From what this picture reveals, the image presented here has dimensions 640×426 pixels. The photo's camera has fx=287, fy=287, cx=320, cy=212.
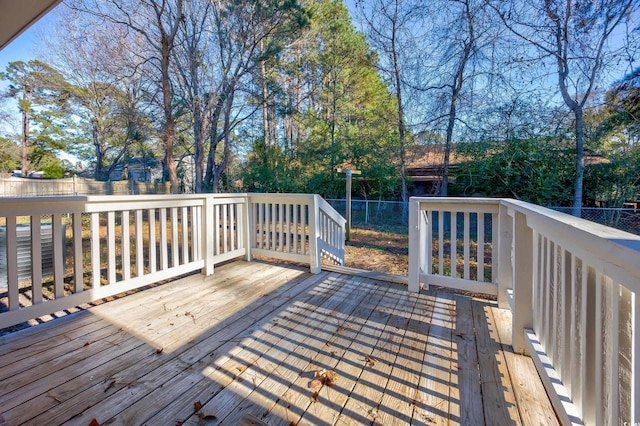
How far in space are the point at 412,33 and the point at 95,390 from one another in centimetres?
908

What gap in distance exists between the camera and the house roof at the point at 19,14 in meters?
1.85

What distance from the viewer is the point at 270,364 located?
5.30ft

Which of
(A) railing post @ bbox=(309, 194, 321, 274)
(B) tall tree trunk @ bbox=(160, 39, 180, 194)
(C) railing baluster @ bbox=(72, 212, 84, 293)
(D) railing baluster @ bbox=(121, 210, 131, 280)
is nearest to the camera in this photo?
(C) railing baluster @ bbox=(72, 212, 84, 293)

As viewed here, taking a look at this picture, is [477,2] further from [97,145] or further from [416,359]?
[97,145]

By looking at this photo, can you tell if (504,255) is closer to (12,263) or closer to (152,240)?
(152,240)

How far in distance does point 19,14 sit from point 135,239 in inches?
70.0

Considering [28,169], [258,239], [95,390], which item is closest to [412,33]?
[258,239]

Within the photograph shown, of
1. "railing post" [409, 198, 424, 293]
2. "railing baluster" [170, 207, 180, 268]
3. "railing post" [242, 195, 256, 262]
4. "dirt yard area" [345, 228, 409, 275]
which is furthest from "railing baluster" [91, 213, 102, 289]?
"dirt yard area" [345, 228, 409, 275]

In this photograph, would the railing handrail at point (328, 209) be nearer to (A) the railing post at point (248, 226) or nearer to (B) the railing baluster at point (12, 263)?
(A) the railing post at point (248, 226)

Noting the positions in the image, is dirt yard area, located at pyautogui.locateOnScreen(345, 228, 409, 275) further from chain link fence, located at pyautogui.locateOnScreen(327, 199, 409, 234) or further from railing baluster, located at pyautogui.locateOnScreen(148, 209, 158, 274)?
railing baluster, located at pyautogui.locateOnScreen(148, 209, 158, 274)

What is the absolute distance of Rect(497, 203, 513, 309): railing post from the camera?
7.44 feet

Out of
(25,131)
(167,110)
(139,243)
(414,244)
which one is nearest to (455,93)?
(414,244)

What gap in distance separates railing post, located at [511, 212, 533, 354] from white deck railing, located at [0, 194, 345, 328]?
2.01 metres

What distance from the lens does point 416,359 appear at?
168 centimetres
